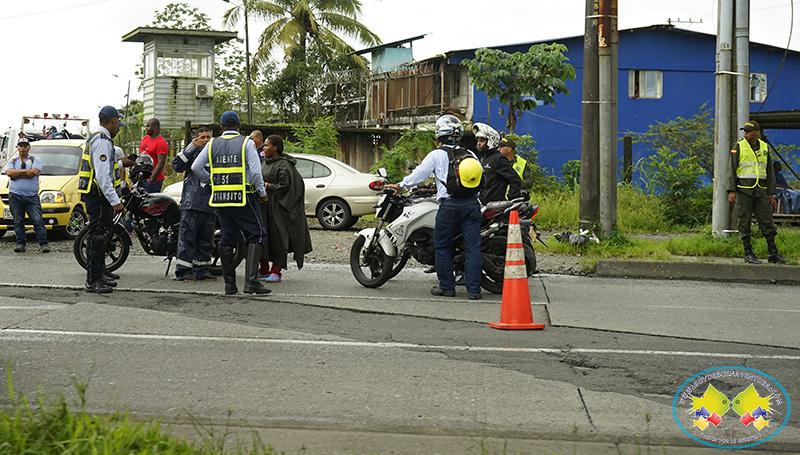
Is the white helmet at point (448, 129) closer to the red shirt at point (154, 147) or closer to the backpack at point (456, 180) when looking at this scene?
the backpack at point (456, 180)

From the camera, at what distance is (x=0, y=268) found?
1144 centimetres

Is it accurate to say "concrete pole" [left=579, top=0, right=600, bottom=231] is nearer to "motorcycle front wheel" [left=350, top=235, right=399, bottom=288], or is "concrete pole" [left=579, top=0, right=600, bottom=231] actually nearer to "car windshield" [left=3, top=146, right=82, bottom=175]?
"motorcycle front wheel" [left=350, top=235, right=399, bottom=288]

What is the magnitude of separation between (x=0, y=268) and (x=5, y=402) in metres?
7.31

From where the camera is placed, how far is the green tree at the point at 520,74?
19.3 meters

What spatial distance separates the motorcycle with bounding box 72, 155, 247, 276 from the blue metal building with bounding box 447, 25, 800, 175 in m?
21.7

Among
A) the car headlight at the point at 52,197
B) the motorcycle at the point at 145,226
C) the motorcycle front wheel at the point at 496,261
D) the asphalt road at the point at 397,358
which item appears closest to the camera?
the asphalt road at the point at 397,358

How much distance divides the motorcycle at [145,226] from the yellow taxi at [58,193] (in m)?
4.51

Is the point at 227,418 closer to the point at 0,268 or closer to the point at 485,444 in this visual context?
the point at 485,444

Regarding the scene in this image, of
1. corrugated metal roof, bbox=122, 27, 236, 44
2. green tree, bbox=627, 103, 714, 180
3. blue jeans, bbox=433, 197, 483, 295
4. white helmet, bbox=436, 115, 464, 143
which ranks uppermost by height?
corrugated metal roof, bbox=122, 27, 236, 44

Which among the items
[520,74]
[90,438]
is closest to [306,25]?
[520,74]

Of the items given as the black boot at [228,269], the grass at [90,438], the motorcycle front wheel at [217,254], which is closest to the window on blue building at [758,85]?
the motorcycle front wheel at [217,254]

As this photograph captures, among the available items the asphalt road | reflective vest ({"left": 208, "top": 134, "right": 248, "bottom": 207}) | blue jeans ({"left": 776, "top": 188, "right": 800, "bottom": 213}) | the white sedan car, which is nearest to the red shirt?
the white sedan car

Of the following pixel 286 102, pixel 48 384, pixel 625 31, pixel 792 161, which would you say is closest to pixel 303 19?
pixel 286 102

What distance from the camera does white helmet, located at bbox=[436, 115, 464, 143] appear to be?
9336 millimetres
